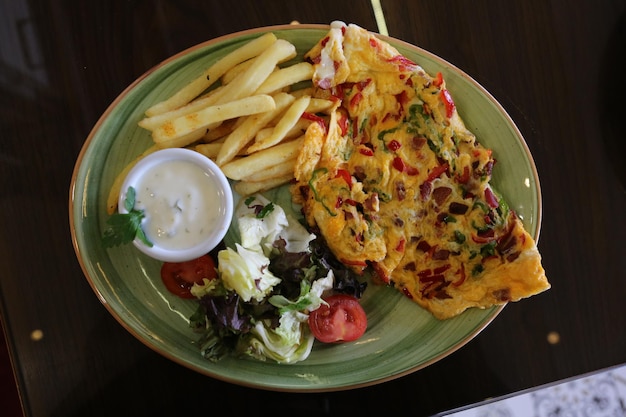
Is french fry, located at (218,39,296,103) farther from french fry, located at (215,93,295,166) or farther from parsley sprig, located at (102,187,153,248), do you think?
parsley sprig, located at (102,187,153,248)

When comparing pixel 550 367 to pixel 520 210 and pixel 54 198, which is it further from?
pixel 54 198

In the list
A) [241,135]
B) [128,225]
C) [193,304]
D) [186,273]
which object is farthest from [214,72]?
[193,304]

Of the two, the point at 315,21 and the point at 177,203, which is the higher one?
the point at 315,21

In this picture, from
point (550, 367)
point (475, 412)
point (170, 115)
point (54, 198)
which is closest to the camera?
point (170, 115)

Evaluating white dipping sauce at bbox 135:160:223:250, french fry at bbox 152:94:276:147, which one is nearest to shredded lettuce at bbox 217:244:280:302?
white dipping sauce at bbox 135:160:223:250

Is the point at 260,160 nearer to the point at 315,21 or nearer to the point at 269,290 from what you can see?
the point at 269,290

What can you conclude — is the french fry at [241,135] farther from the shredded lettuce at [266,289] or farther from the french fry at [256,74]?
the shredded lettuce at [266,289]

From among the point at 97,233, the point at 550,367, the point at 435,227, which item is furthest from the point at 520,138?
the point at 97,233
